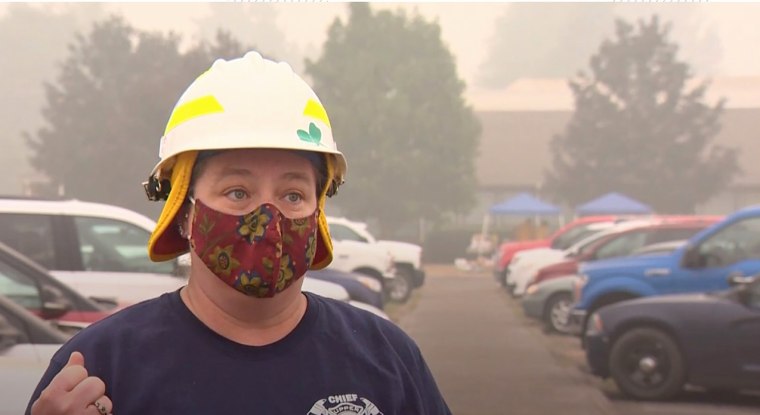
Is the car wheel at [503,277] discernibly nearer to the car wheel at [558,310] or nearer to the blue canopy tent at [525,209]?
the car wheel at [558,310]

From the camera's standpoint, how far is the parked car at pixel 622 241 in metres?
15.4

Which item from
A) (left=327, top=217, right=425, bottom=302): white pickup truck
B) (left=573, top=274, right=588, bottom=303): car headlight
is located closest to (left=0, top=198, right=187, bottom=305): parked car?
(left=573, top=274, right=588, bottom=303): car headlight

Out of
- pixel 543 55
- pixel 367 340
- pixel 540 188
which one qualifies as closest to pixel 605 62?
pixel 540 188

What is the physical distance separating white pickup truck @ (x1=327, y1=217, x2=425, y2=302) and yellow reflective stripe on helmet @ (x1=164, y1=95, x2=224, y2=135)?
16734 millimetres

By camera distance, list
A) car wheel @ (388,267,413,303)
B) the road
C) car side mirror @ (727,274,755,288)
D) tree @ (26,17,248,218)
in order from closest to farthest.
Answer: car side mirror @ (727,274,755,288) → the road → car wheel @ (388,267,413,303) → tree @ (26,17,248,218)

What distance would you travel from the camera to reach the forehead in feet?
6.40

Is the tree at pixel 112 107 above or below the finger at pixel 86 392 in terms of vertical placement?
above

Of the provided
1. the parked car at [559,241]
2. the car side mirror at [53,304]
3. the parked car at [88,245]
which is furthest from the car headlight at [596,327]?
the parked car at [559,241]

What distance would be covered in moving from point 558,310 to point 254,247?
14830mm

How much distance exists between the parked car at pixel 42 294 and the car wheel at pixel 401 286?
1484 cm

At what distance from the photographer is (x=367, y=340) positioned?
2062 millimetres

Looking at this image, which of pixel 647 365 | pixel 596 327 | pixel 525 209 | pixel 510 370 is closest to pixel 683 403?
pixel 647 365

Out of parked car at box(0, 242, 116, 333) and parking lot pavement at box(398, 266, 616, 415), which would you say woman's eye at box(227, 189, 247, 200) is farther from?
parking lot pavement at box(398, 266, 616, 415)

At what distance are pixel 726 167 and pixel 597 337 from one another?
2655 centimetres
